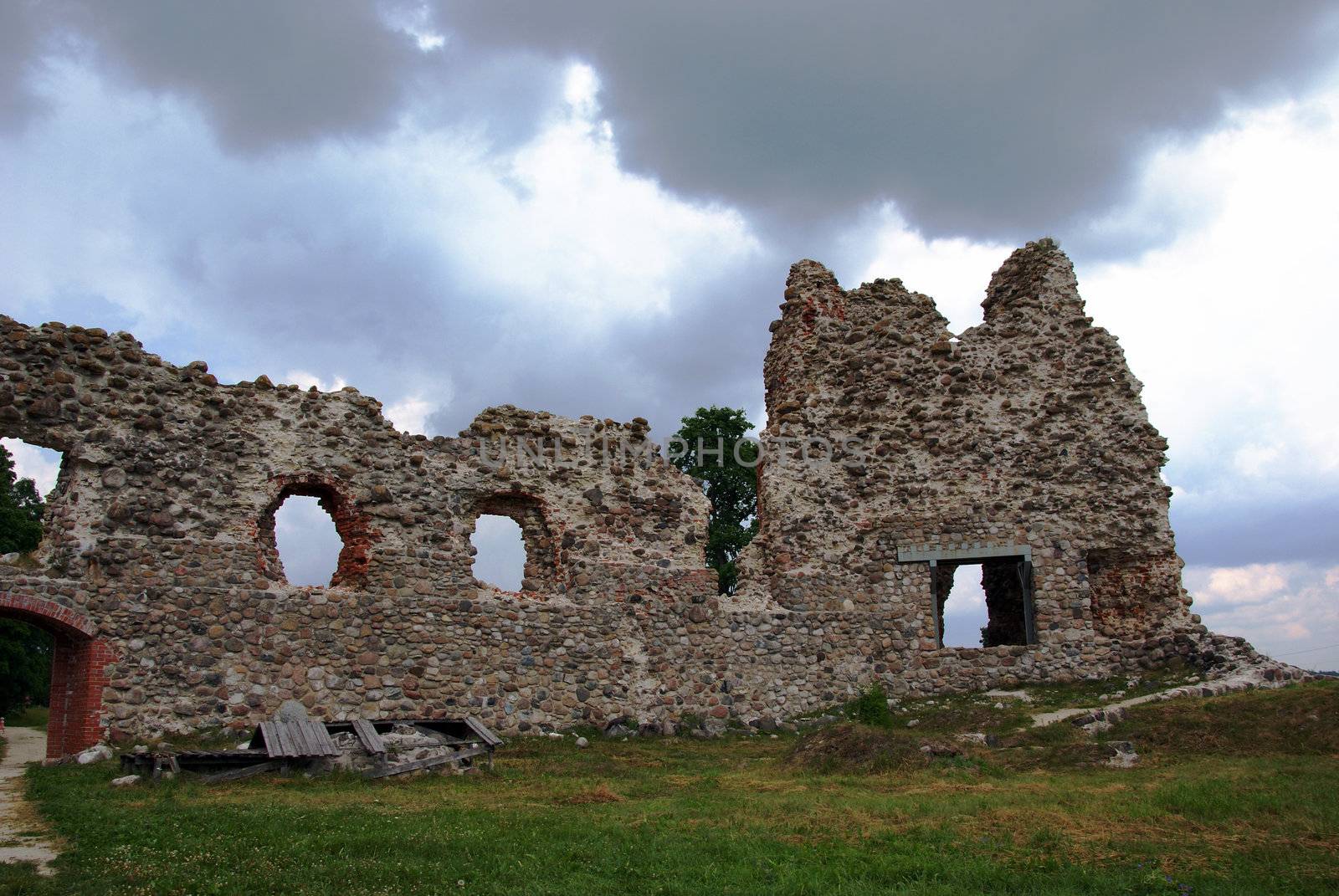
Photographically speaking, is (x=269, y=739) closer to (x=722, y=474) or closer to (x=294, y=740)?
(x=294, y=740)

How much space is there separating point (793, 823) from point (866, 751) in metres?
3.73

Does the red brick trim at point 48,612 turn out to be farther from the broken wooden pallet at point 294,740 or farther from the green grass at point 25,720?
the green grass at point 25,720

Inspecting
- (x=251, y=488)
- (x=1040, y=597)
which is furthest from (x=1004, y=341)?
(x=251, y=488)

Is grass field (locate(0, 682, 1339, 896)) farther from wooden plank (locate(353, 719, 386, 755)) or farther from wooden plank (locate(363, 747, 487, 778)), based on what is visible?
wooden plank (locate(353, 719, 386, 755))

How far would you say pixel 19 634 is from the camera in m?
32.1

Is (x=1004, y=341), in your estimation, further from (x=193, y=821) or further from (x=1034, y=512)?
(x=193, y=821)

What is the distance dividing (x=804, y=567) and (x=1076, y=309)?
7.44 metres

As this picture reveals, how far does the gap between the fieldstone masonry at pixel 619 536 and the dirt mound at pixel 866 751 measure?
436cm

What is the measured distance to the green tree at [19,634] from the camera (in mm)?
28734

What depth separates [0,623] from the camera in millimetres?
31688

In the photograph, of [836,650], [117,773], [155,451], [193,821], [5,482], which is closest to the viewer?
[193,821]

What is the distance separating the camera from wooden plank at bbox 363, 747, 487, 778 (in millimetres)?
10758

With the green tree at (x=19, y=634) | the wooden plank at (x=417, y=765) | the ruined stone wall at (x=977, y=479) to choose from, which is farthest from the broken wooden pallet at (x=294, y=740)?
the green tree at (x=19, y=634)

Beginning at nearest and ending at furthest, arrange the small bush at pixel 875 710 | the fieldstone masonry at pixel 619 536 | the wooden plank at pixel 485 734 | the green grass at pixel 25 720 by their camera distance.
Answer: the wooden plank at pixel 485 734 → the fieldstone masonry at pixel 619 536 → the small bush at pixel 875 710 → the green grass at pixel 25 720
